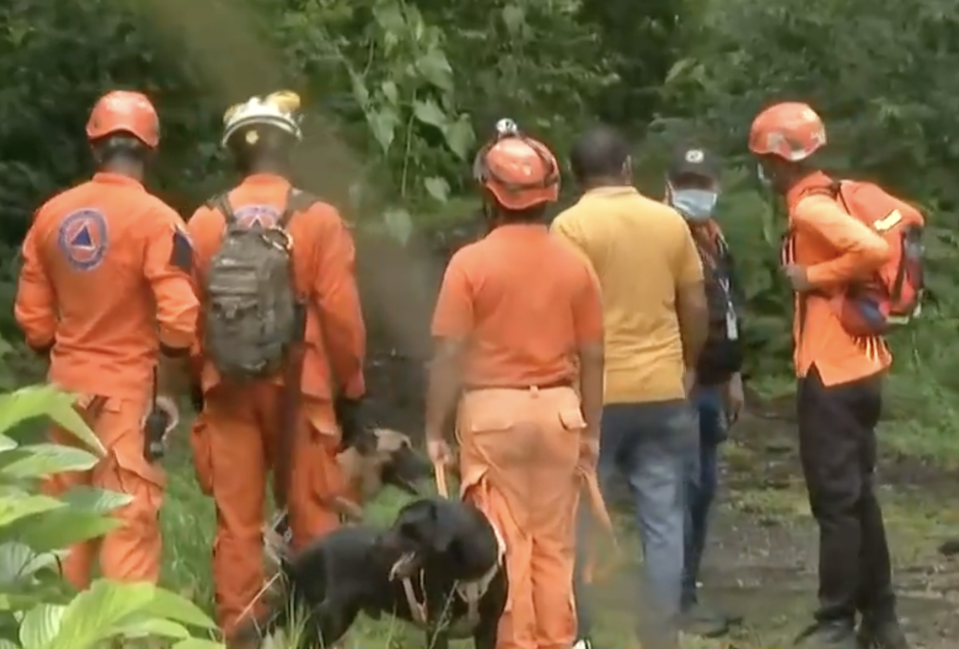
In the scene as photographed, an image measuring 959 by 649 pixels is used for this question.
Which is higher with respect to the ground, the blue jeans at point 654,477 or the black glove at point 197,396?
the black glove at point 197,396

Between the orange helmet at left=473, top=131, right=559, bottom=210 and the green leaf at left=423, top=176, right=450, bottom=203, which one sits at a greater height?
the orange helmet at left=473, top=131, right=559, bottom=210

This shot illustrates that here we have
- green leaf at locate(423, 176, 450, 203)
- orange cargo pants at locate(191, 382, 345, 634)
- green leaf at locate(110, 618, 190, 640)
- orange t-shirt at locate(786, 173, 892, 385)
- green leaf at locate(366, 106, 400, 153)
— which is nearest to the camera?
green leaf at locate(110, 618, 190, 640)

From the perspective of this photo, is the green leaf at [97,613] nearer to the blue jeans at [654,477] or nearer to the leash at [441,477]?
the leash at [441,477]

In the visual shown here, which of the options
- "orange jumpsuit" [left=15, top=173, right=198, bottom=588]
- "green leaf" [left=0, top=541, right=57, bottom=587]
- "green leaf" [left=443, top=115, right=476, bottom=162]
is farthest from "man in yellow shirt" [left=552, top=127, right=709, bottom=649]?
"green leaf" [left=443, top=115, right=476, bottom=162]

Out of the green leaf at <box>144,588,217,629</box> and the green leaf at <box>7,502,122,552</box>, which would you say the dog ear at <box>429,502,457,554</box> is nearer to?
the green leaf at <box>7,502,122,552</box>

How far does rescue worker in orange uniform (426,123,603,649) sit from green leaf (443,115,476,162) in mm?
7152

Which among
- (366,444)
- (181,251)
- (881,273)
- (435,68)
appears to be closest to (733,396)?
(881,273)

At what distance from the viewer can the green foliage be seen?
14.1ft

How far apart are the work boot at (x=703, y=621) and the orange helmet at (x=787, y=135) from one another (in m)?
2.00

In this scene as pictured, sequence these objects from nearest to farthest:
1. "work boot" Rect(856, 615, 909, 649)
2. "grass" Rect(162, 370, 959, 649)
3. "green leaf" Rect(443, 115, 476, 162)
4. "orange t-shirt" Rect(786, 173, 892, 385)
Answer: "orange t-shirt" Rect(786, 173, 892, 385) < "work boot" Rect(856, 615, 909, 649) < "grass" Rect(162, 370, 959, 649) < "green leaf" Rect(443, 115, 476, 162)

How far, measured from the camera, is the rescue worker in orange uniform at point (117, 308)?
22.3ft

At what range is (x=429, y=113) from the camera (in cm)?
1378

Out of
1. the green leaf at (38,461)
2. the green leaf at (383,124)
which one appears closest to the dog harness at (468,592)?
the green leaf at (38,461)

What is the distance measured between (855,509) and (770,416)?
672 centimetres
